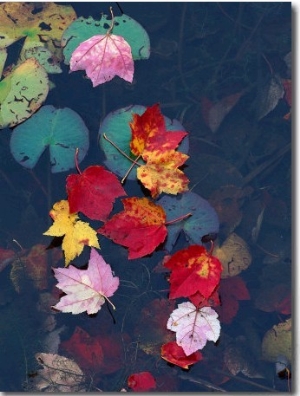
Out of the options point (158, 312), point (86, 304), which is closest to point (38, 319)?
point (86, 304)

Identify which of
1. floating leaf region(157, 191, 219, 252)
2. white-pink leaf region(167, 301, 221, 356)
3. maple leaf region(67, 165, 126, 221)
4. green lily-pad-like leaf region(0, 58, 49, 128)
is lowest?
white-pink leaf region(167, 301, 221, 356)

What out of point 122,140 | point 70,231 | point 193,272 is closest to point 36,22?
point 122,140

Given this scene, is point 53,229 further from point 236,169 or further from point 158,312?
point 236,169

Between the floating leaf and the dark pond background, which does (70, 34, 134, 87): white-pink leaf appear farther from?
the floating leaf

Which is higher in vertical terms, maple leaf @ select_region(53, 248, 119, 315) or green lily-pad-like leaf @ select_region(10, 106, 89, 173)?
green lily-pad-like leaf @ select_region(10, 106, 89, 173)

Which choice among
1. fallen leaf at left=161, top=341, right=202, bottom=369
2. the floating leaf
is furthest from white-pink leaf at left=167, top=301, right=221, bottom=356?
the floating leaf

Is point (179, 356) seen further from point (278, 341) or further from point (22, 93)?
point (22, 93)

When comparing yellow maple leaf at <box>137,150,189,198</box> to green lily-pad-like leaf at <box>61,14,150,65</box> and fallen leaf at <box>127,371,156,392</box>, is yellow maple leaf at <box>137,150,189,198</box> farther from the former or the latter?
fallen leaf at <box>127,371,156,392</box>

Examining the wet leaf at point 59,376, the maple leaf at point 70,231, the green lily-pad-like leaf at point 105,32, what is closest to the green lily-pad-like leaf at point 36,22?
the green lily-pad-like leaf at point 105,32
